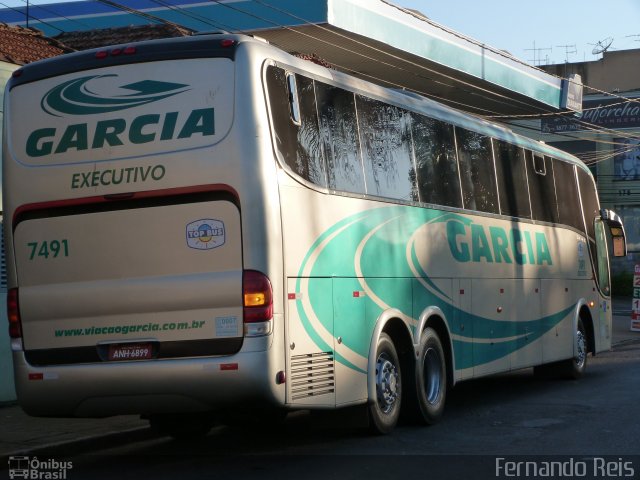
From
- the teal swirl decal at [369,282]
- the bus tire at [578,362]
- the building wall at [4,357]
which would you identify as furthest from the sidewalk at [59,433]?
the bus tire at [578,362]

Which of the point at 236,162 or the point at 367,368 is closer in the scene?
the point at 236,162

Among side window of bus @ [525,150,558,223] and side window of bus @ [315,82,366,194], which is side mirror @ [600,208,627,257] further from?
side window of bus @ [315,82,366,194]

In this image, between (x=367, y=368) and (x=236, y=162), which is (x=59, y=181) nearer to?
(x=236, y=162)

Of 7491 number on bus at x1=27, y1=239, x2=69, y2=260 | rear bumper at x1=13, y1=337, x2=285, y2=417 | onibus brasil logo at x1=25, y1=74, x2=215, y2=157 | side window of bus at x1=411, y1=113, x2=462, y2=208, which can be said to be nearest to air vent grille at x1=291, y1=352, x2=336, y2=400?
rear bumper at x1=13, y1=337, x2=285, y2=417

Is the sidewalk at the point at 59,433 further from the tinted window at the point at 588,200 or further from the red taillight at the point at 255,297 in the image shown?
the tinted window at the point at 588,200

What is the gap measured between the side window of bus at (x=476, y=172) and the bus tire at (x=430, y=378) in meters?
2.07

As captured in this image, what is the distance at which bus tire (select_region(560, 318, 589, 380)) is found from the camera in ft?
57.1

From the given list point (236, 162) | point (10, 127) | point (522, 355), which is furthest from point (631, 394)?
point (10, 127)

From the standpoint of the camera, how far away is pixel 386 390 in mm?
11062

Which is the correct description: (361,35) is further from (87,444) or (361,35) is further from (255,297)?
(255,297)

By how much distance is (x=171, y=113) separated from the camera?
918cm

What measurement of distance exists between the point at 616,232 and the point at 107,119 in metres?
12.1

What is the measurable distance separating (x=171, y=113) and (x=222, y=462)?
3193mm

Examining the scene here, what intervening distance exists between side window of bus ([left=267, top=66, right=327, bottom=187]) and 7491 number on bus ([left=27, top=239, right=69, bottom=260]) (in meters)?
2.09
